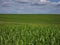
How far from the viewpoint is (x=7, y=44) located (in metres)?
1.91

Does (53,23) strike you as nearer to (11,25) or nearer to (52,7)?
(52,7)

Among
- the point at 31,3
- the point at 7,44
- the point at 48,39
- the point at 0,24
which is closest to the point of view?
the point at 7,44

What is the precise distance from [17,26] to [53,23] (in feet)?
2.21

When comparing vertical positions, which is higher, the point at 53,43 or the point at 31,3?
the point at 31,3

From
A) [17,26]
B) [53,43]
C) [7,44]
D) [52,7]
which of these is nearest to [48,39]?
[53,43]

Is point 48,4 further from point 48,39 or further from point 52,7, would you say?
point 48,39

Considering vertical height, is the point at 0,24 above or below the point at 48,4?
below

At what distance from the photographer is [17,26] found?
2.97 meters

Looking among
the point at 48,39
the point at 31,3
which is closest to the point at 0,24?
the point at 31,3

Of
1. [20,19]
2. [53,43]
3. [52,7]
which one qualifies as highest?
[52,7]

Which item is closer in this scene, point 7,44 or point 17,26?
point 7,44

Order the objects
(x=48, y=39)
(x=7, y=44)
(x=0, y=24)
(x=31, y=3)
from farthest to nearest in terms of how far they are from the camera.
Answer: (x=0, y=24), (x=31, y=3), (x=48, y=39), (x=7, y=44)

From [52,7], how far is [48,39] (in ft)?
2.59

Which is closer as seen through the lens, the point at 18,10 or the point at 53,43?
the point at 53,43
